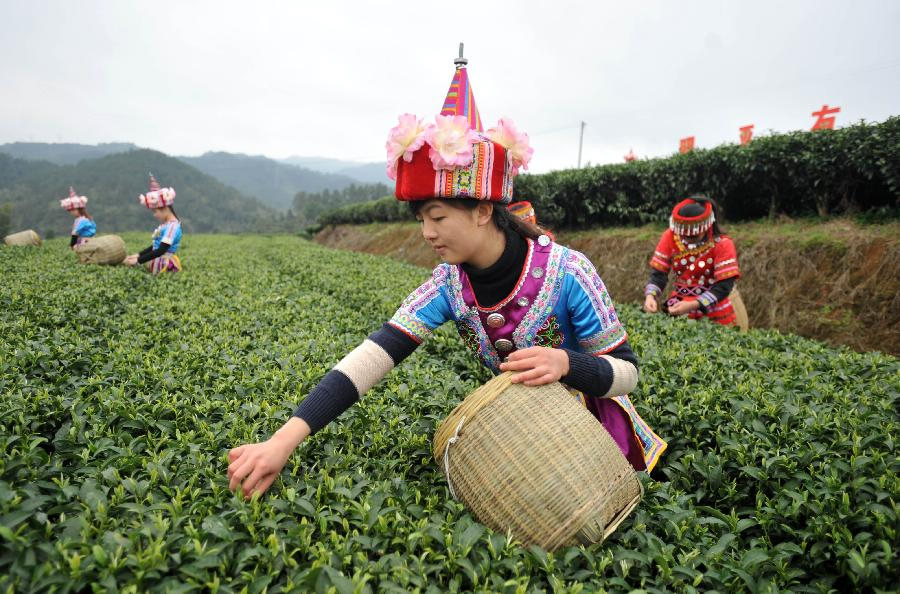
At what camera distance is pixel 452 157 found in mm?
1671

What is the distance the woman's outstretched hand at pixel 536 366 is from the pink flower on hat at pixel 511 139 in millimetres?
759

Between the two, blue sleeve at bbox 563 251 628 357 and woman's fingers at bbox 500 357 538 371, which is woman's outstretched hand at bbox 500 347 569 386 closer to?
woman's fingers at bbox 500 357 538 371

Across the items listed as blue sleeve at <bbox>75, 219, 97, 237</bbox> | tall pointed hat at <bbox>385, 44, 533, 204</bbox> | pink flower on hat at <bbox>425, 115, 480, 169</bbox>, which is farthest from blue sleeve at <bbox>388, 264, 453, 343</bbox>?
blue sleeve at <bbox>75, 219, 97, 237</bbox>

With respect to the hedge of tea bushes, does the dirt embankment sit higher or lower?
lower

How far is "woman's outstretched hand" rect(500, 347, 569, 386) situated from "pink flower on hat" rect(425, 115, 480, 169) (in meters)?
0.70

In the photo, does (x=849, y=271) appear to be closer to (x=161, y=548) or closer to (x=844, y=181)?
(x=844, y=181)

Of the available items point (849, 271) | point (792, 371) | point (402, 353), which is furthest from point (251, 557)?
point (849, 271)

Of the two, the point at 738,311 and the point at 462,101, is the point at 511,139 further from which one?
the point at 738,311

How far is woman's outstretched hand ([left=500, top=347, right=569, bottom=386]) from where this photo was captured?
1.69 m

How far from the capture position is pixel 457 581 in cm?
141

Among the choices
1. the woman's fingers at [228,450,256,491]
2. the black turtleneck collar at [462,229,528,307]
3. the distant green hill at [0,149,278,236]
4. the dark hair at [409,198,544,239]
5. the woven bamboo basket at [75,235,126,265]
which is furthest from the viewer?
the distant green hill at [0,149,278,236]

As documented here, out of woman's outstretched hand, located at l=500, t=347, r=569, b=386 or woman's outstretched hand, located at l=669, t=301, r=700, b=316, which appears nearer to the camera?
woman's outstretched hand, located at l=500, t=347, r=569, b=386

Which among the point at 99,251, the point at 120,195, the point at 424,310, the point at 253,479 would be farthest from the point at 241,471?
the point at 120,195

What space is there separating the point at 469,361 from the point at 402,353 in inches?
74.5
